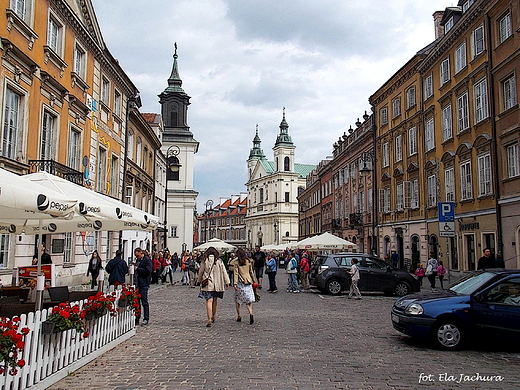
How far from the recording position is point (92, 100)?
71.1 ft

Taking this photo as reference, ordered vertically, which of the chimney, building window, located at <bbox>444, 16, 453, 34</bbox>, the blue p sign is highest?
the chimney

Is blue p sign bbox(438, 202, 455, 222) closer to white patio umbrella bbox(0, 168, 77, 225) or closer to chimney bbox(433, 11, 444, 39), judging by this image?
white patio umbrella bbox(0, 168, 77, 225)

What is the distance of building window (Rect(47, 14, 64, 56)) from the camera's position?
17297 mm

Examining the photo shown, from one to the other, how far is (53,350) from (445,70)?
81.6ft

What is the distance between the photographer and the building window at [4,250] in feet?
47.1

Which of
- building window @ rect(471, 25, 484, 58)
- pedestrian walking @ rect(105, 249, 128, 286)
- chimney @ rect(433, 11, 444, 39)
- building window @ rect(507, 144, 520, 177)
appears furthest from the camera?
chimney @ rect(433, 11, 444, 39)

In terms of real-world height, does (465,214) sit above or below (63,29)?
below

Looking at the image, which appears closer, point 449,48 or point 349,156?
point 449,48

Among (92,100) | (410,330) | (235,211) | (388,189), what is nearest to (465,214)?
(388,189)

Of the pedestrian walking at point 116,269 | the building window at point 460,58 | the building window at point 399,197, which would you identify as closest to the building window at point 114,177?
the pedestrian walking at point 116,269

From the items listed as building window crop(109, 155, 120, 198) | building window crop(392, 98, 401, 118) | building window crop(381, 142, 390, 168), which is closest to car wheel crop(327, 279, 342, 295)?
building window crop(109, 155, 120, 198)

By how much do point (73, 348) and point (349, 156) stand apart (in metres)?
39.7

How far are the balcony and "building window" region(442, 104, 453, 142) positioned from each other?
17.6 m

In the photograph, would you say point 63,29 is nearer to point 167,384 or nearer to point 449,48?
point 167,384
